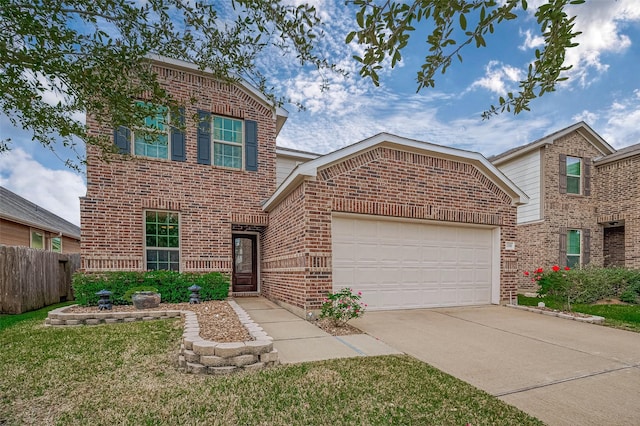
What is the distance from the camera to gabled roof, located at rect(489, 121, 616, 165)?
506 inches

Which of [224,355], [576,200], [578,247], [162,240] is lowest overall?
[224,355]

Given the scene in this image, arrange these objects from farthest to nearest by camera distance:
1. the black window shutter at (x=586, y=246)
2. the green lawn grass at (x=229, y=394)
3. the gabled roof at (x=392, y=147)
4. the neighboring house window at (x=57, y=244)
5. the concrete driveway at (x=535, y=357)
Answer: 1. the neighboring house window at (x=57, y=244)
2. the black window shutter at (x=586, y=246)
3. the gabled roof at (x=392, y=147)
4. the concrete driveway at (x=535, y=357)
5. the green lawn grass at (x=229, y=394)

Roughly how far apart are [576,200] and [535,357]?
12151 mm

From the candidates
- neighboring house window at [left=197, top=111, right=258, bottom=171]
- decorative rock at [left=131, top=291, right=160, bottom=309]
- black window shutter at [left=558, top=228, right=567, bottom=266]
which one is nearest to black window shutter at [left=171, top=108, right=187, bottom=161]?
neighboring house window at [left=197, top=111, right=258, bottom=171]

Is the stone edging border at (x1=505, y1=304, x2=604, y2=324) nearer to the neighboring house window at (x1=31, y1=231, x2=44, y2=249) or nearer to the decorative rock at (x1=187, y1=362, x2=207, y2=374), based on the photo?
the decorative rock at (x1=187, y1=362, x2=207, y2=374)

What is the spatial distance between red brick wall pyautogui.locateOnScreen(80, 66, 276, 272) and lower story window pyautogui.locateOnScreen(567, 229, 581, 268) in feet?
41.0

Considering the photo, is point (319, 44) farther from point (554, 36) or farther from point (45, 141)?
point (45, 141)

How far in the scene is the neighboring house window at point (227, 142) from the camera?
10031 millimetres

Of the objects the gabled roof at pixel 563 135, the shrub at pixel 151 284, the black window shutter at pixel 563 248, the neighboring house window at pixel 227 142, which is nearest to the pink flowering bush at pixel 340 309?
the shrub at pixel 151 284

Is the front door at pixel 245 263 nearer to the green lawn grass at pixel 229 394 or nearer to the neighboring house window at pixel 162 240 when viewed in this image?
the neighboring house window at pixel 162 240

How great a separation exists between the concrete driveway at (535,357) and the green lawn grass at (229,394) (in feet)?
1.43

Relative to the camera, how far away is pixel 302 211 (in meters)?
7.09

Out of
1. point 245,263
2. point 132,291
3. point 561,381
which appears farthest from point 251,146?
point 561,381

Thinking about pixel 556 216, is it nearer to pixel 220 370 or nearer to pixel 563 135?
pixel 563 135
